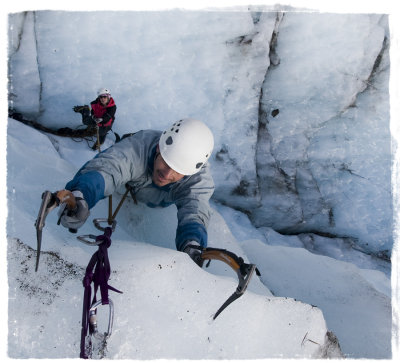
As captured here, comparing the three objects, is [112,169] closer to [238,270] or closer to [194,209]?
[194,209]

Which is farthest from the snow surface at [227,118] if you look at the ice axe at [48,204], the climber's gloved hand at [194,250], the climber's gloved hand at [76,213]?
the ice axe at [48,204]

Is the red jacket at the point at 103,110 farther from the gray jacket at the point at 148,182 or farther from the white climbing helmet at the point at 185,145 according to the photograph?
the white climbing helmet at the point at 185,145

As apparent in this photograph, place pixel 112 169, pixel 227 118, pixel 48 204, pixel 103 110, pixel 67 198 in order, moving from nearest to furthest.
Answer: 1. pixel 48 204
2. pixel 67 198
3. pixel 112 169
4. pixel 103 110
5. pixel 227 118

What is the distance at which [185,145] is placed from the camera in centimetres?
206

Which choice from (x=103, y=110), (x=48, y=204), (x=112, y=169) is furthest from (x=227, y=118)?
(x=48, y=204)

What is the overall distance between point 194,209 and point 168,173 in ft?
0.90

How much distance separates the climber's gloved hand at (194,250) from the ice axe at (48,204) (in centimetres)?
70

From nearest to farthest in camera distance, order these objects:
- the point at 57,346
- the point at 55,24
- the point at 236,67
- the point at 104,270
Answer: the point at 104,270, the point at 57,346, the point at 55,24, the point at 236,67

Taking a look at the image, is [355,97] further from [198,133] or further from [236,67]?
[198,133]

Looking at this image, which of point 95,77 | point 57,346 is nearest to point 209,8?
point 95,77

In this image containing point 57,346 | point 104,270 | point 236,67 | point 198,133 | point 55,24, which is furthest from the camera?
point 236,67

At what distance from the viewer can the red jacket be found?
378 cm

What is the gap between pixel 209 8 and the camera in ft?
13.8

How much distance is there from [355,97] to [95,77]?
294cm
